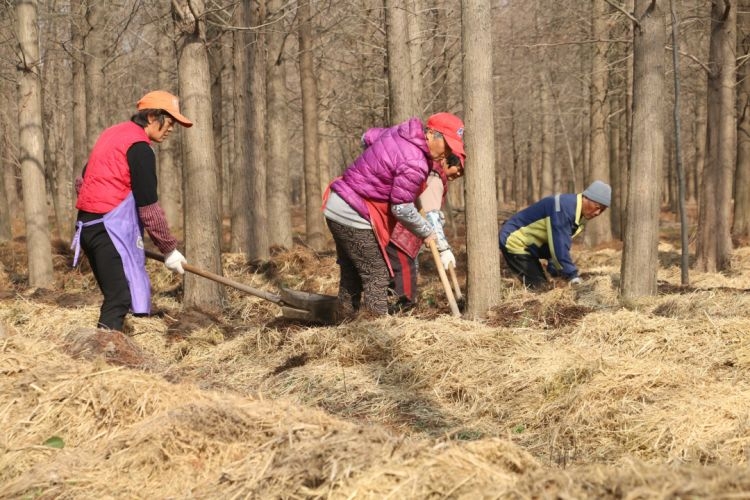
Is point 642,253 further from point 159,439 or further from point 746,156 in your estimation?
point 746,156

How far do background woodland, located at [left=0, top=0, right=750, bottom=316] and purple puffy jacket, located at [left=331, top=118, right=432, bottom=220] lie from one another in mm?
767

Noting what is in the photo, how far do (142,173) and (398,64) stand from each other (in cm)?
567

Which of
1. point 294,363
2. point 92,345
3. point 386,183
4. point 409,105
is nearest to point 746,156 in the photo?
point 409,105

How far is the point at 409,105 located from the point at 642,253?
4.34 m

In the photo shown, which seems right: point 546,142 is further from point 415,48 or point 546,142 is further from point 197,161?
point 197,161

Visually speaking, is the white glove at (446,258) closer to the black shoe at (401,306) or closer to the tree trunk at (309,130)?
the black shoe at (401,306)

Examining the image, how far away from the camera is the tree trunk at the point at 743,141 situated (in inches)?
520

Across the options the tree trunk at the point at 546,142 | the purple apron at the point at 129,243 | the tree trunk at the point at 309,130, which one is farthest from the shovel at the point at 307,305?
the tree trunk at the point at 546,142

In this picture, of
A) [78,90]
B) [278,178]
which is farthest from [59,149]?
[278,178]

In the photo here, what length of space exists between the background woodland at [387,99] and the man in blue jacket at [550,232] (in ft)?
1.60

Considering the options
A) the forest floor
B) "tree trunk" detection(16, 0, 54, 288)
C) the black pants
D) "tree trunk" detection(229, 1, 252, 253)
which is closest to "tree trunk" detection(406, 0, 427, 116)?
"tree trunk" detection(229, 1, 252, 253)

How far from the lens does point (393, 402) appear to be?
5.02 metres

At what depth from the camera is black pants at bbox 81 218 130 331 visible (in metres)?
5.47

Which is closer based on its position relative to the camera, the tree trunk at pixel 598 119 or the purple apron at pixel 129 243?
the purple apron at pixel 129 243
